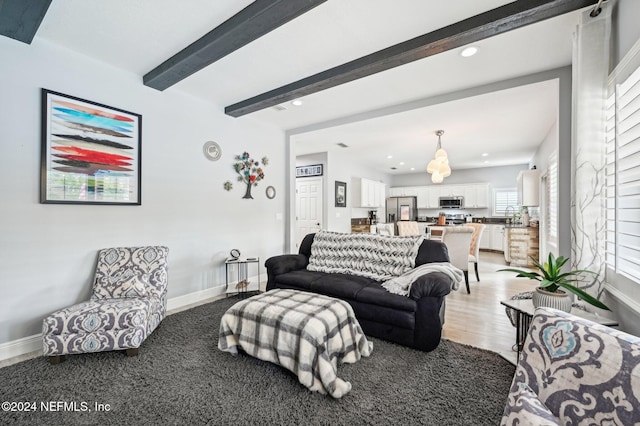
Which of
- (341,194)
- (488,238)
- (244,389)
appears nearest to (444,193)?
(488,238)

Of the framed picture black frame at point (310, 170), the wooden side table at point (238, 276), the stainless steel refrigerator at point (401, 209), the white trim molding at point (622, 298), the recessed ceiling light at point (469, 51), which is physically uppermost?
the recessed ceiling light at point (469, 51)

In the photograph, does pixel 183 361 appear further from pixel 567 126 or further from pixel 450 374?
pixel 567 126

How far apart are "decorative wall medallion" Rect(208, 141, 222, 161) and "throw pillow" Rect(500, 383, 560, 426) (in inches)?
149

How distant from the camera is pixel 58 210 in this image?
97.4 inches

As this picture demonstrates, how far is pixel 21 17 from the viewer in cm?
Answer: 199

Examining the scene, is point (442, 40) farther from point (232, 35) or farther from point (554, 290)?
point (554, 290)

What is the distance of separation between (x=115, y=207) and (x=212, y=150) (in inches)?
53.7

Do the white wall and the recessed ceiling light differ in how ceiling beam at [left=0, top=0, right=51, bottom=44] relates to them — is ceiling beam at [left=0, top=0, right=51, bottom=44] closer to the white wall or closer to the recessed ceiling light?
the white wall

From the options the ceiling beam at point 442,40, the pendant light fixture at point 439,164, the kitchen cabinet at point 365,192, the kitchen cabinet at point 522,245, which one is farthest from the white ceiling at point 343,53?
the kitchen cabinet at point 365,192

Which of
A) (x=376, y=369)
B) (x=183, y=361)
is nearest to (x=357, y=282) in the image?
(x=376, y=369)

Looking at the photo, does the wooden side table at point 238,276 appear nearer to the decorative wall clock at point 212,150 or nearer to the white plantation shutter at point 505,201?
the decorative wall clock at point 212,150

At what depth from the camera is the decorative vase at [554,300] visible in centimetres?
168

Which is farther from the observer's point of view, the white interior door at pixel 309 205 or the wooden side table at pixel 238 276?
the white interior door at pixel 309 205

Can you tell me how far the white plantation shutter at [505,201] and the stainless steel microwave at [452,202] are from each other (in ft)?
3.04
